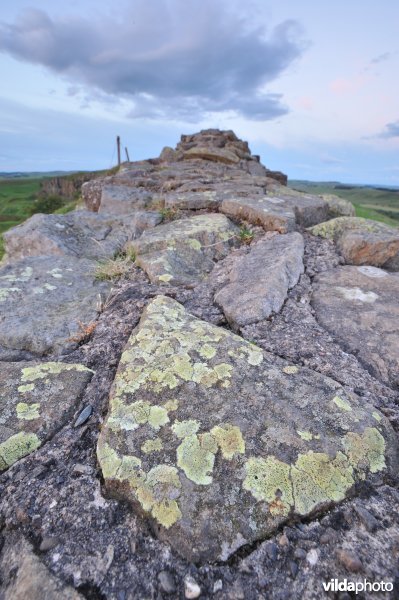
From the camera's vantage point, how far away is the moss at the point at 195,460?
2.12 m

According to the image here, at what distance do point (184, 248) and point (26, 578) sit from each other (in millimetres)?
3983

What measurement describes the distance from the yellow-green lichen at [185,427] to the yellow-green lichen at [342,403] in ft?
3.32

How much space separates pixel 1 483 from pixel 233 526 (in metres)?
1.43

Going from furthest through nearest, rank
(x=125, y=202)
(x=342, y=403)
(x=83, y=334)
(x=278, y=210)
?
1. (x=125, y=202)
2. (x=278, y=210)
3. (x=83, y=334)
4. (x=342, y=403)

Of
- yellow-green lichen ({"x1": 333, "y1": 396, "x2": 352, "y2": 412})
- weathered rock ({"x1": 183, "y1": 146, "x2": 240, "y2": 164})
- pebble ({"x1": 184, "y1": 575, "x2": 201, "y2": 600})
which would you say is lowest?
pebble ({"x1": 184, "y1": 575, "x2": 201, "y2": 600})

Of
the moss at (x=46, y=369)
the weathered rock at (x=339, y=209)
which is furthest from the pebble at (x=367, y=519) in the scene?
the weathered rock at (x=339, y=209)

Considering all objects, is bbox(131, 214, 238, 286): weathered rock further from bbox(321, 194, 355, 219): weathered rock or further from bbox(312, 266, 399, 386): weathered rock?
bbox(321, 194, 355, 219): weathered rock

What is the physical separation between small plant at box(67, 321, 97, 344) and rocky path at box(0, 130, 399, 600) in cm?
1

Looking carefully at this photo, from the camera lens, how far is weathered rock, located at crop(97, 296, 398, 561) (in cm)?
195

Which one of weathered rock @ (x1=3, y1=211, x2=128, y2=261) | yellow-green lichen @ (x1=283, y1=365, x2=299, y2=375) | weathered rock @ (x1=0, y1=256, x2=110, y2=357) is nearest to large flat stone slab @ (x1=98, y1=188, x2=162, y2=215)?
weathered rock @ (x1=3, y1=211, x2=128, y2=261)

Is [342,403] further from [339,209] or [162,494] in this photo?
[339,209]

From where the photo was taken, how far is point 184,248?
5.02 m

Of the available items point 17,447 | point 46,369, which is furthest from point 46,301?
point 17,447

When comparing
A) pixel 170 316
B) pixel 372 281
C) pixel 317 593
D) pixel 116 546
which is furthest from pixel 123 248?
pixel 317 593
